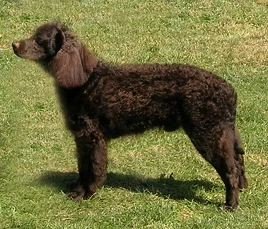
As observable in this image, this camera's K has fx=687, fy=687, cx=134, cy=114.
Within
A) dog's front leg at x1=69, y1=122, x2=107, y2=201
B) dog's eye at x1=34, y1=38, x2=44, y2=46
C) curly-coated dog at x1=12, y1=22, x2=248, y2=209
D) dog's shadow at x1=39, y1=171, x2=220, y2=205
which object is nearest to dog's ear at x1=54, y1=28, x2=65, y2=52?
curly-coated dog at x1=12, y1=22, x2=248, y2=209

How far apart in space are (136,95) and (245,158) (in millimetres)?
1792

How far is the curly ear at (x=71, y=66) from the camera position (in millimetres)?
6312

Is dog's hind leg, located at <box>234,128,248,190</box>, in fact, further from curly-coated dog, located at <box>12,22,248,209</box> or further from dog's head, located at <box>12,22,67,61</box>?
dog's head, located at <box>12,22,67,61</box>

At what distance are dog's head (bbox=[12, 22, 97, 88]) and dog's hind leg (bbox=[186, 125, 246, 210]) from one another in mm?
1221

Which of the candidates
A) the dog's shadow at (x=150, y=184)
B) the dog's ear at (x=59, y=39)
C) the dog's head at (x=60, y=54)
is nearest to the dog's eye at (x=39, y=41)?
the dog's head at (x=60, y=54)

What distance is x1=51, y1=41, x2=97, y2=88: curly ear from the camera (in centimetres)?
631

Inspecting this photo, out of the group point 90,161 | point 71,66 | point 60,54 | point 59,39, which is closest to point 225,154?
point 90,161

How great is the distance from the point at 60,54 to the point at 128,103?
0.78 meters

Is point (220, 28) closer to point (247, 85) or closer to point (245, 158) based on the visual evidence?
point (247, 85)

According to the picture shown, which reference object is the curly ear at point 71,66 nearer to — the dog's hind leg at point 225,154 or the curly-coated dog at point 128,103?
the curly-coated dog at point 128,103

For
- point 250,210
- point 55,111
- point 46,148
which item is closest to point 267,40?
point 55,111

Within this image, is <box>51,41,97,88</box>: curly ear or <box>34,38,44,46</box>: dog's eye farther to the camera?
<box>34,38,44,46</box>: dog's eye

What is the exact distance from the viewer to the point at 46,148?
8.02m

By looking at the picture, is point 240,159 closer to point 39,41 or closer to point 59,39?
point 59,39
